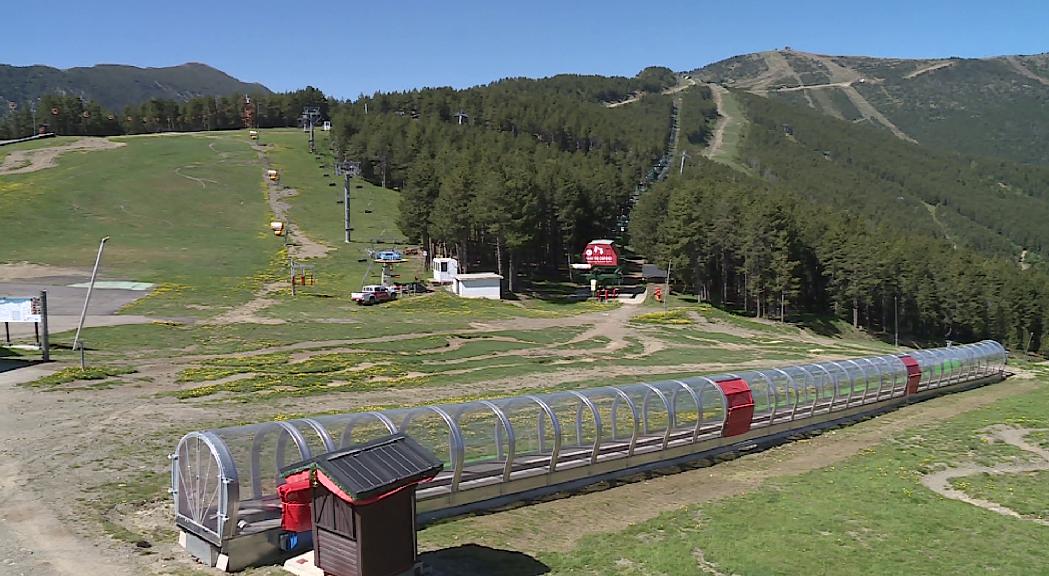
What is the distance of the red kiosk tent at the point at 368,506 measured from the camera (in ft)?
43.7

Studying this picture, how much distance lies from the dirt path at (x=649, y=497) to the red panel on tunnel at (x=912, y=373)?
680 centimetres

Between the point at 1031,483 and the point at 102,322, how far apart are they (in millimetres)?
60791

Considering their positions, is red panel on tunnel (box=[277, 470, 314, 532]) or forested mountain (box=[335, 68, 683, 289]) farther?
forested mountain (box=[335, 68, 683, 289])

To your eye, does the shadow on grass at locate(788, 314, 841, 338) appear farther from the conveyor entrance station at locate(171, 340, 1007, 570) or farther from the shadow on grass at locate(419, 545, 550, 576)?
the shadow on grass at locate(419, 545, 550, 576)

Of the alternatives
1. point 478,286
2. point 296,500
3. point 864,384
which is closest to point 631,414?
point 296,500

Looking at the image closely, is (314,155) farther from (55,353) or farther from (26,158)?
(55,353)

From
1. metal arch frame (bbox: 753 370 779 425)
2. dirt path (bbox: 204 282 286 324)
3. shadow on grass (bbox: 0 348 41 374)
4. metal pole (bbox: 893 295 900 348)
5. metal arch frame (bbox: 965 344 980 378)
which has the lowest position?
metal pole (bbox: 893 295 900 348)

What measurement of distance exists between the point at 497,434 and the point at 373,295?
2336 inches

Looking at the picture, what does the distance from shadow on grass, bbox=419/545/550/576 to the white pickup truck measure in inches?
2446

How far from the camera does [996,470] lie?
89.1 feet

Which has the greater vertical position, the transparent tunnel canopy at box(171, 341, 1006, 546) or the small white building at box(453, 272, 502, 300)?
the transparent tunnel canopy at box(171, 341, 1006, 546)

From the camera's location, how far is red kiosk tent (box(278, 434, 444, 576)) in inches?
524

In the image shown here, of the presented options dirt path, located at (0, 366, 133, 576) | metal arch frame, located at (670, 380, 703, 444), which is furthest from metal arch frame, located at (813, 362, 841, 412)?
dirt path, located at (0, 366, 133, 576)

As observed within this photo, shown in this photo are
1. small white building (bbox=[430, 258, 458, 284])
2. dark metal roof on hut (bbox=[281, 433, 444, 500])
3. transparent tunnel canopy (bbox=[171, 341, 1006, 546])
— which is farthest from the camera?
small white building (bbox=[430, 258, 458, 284])
